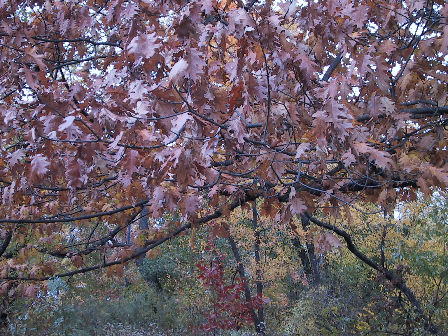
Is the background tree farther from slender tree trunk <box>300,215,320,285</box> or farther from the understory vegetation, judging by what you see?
slender tree trunk <box>300,215,320,285</box>

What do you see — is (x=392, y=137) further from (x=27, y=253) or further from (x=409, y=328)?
(x=409, y=328)

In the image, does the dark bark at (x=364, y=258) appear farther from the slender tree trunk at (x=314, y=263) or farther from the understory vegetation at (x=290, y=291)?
the slender tree trunk at (x=314, y=263)

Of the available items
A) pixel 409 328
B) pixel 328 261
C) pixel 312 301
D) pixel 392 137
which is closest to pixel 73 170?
pixel 392 137

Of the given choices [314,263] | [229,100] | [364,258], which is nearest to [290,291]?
[314,263]

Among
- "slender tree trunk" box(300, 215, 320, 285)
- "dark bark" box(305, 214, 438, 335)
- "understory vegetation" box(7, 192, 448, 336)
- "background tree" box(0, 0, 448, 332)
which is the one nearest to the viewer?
"background tree" box(0, 0, 448, 332)

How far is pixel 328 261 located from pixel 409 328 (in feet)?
12.0

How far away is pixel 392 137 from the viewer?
2.75 m

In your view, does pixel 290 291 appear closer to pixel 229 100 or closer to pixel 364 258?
pixel 364 258

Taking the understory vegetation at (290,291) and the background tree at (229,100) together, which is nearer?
the background tree at (229,100)

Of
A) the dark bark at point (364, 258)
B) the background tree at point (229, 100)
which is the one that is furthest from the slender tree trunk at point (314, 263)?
the background tree at point (229, 100)

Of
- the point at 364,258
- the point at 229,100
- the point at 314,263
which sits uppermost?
the point at 314,263

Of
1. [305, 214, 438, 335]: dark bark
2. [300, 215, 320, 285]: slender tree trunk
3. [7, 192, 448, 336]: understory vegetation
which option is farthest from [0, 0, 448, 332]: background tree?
[300, 215, 320, 285]: slender tree trunk

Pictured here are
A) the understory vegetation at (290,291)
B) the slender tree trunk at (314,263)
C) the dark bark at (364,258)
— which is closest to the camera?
the dark bark at (364,258)

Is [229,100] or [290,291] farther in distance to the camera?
[290,291]
